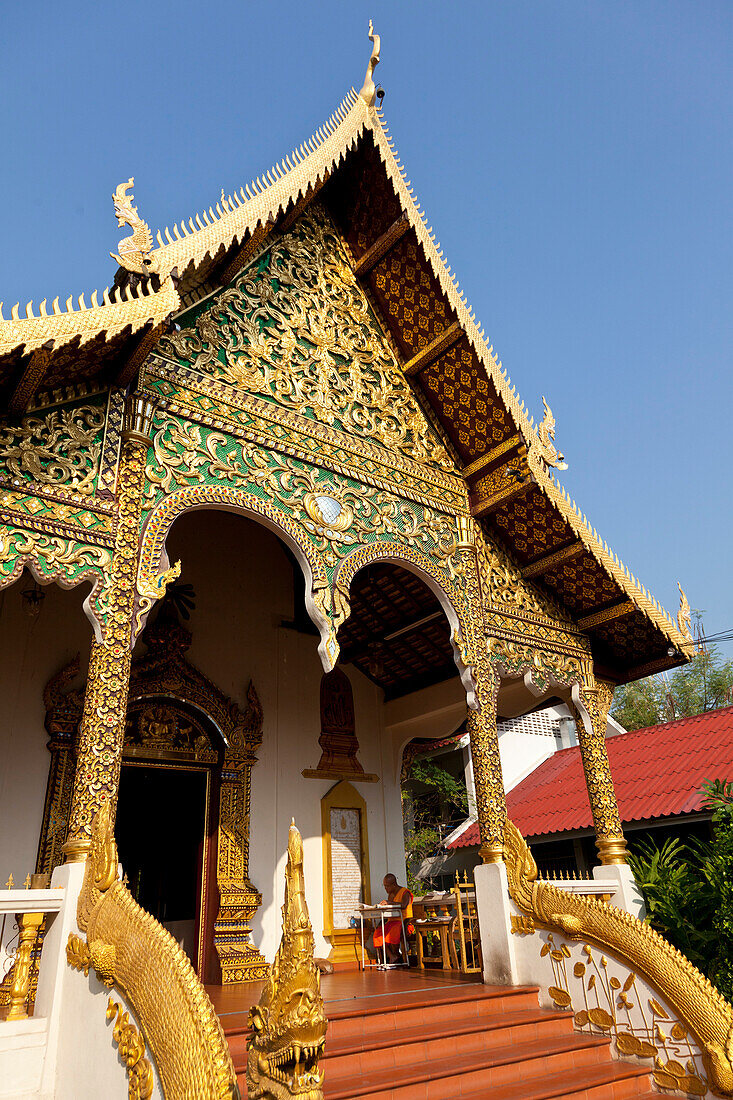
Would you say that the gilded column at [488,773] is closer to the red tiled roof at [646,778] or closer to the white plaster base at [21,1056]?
the white plaster base at [21,1056]

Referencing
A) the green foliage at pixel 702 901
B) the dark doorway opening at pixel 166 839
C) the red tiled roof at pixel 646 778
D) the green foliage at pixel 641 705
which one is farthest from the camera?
the green foliage at pixel 641 705

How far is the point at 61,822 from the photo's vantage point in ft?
17.9

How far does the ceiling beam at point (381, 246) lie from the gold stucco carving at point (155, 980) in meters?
4.65

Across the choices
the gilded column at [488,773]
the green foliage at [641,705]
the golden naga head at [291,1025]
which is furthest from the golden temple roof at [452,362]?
the green foliage at [641,705]

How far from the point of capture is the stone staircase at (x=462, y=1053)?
3479mm

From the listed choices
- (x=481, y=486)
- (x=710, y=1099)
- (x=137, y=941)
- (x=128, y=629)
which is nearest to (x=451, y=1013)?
(x=710, y=1099)

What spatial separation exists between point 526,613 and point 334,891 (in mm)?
3032

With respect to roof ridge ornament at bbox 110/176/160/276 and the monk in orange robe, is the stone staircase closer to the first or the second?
the monk in orange robe

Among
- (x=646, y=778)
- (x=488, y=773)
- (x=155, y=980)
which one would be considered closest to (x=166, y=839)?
(x=488, y=773)

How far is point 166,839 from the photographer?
27.3 ft

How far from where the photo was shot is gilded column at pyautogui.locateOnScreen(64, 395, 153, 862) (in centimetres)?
376

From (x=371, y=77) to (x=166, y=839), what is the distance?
739 centimetres

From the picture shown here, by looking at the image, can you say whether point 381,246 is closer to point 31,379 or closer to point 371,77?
point 371,77

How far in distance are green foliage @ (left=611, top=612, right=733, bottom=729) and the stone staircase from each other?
715 inches
